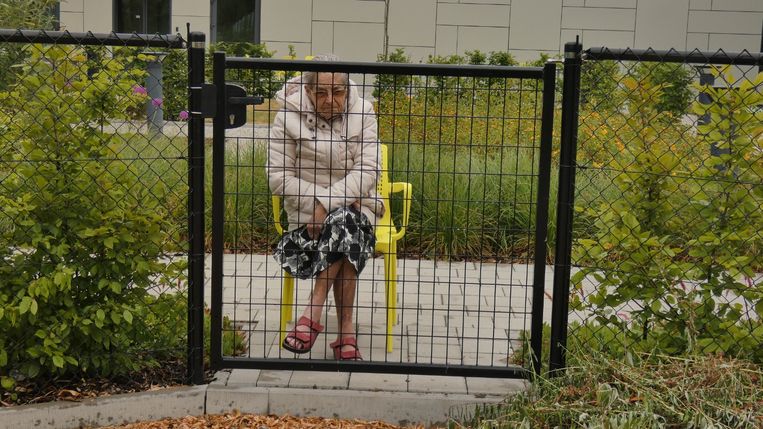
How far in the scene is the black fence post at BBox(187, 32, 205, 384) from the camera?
4074 millimetres

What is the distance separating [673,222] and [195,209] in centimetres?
204

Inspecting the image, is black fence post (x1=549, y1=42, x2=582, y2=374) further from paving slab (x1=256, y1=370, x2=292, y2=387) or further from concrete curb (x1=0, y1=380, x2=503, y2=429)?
paving slab (x1=256, y1=370, x2=292, y2=387)

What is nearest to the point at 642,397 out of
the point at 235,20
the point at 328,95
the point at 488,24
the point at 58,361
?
the point at 328,95

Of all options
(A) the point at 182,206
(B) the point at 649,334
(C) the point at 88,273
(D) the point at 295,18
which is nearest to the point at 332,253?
(A) the point at 182,206

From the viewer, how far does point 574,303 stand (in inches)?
169

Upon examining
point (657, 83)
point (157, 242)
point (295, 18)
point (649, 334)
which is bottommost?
point (649, 334)

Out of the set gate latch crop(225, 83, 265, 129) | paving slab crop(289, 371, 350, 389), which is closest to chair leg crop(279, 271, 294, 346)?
paving slab crop(289, 371, 350, 389)

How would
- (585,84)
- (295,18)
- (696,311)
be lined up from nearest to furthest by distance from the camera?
(696,311) < (585,84) < (295,18)

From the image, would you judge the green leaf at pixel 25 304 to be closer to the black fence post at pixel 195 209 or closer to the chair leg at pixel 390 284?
the black fence post at pixel 195 209

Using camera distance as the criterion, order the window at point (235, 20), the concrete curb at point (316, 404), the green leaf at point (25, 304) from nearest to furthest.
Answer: the green leaf at point (25, 304) → the concrete curb at point (316, 404) → the window at point (235, 20)

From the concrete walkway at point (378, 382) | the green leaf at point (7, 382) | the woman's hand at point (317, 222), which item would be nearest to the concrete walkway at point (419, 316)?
the concrete walkway at point (378, 382)

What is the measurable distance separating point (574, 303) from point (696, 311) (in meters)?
0.51

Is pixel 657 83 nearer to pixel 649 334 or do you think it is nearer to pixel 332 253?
pixel 649 334

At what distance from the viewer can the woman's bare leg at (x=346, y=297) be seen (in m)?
4.65
